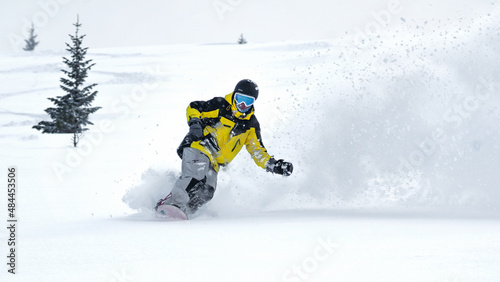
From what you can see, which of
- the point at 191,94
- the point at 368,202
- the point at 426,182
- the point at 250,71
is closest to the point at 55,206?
the point at 368,202

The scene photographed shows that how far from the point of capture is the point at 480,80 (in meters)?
6.53

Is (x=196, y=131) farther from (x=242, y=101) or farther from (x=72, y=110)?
(x=72, y=110)

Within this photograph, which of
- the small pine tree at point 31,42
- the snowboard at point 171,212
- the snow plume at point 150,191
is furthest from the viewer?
the small pine tree at point 31,42

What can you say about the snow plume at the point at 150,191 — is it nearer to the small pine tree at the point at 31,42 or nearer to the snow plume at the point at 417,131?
the snow plume at the point at 417,131

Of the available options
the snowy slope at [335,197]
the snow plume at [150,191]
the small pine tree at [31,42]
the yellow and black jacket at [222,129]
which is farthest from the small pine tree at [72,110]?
the small pine tree at [31,42]

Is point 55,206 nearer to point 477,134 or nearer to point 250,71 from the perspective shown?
point 477,134

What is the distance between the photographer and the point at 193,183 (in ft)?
17.0

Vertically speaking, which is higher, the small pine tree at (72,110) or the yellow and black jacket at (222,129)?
the small pine tree at (72,110)

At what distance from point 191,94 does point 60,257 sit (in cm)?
2360

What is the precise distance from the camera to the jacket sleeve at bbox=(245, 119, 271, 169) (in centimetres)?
552

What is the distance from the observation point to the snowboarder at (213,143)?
5.12 metres

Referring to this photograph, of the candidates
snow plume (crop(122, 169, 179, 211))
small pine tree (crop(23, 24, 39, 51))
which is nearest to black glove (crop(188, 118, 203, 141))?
snow plume (crop(122, 169, 179, 211))

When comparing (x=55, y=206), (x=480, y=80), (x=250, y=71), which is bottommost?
(x=55, y=206)

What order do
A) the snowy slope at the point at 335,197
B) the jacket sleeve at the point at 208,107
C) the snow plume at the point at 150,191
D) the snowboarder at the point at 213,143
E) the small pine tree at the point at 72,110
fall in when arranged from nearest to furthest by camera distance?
the snowy slope at the point at 335,197, the snowboarder at the point at 213,143, the jacket sleeve at the point at 208,107, the snow plume at the point at 150,191, the small pine tree at the point at 72,110
